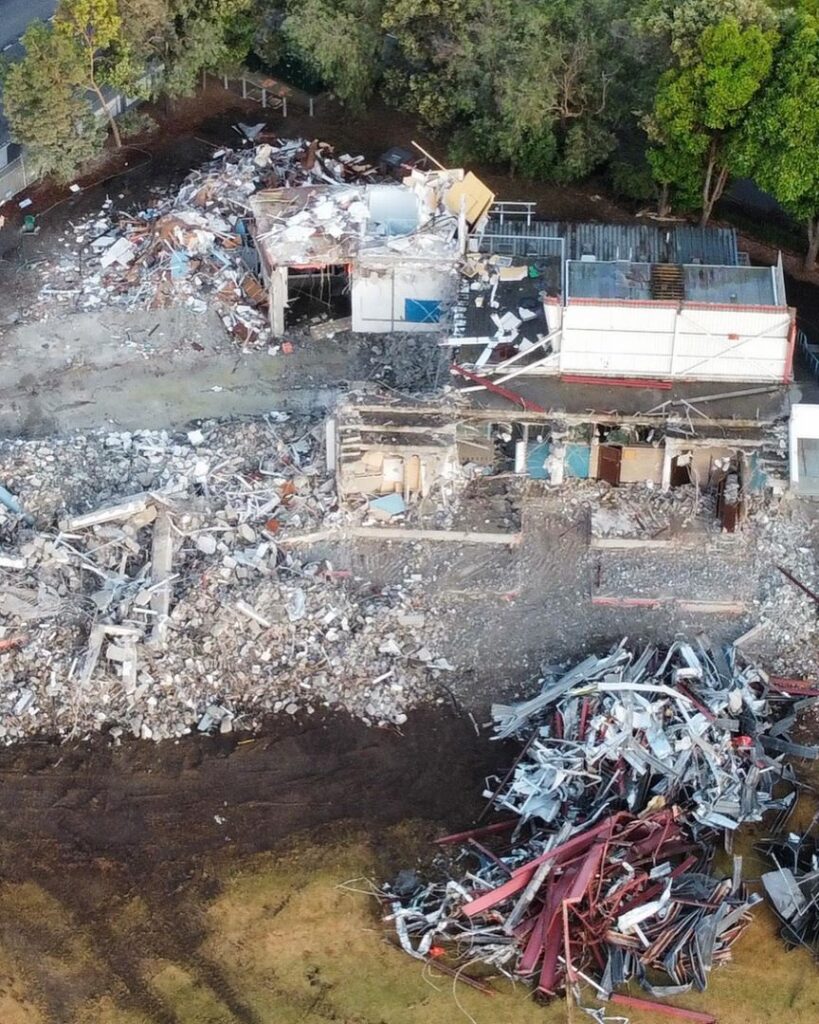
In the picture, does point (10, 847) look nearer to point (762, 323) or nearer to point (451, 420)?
point (451, 420)

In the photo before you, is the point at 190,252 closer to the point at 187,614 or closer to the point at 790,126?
the point at 187,614

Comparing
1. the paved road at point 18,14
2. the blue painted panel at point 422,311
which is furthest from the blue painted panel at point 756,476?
the paved road at point 18,14

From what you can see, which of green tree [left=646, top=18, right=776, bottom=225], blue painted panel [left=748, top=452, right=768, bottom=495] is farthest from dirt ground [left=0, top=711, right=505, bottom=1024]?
green tree [left=646, top=18, right=776, bottom=225]

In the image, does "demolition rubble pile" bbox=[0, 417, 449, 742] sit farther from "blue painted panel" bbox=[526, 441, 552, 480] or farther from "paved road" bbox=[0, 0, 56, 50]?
"paved road" bbox=[0, 0, 56, 50]

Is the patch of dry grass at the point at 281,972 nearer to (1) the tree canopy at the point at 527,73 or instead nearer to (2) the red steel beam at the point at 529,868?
(2) the red steel beam at the point at 529,868

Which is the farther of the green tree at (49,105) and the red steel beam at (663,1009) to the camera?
the green tree at (49,105)

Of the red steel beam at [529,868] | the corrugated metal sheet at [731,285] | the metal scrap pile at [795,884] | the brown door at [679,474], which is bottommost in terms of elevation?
the metal scrap pile at [795,884]
